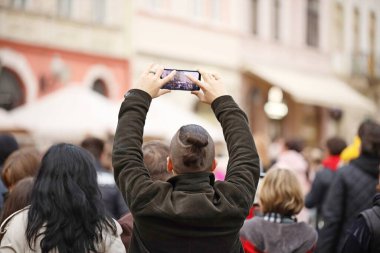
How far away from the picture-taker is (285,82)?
28359mm

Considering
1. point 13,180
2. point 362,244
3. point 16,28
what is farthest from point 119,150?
point 16,28

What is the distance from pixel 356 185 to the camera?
721 centimetres

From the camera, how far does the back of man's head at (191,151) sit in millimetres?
3816

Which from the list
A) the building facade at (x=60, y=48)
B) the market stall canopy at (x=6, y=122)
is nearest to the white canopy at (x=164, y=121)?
the market stall canopy at (x=6, y=122)

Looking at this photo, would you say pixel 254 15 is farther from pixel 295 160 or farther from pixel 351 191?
pixel 351 191

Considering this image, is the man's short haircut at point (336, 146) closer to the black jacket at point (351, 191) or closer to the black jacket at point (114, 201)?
the black jacket at point (351, 191)

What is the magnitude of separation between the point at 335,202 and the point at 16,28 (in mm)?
14419

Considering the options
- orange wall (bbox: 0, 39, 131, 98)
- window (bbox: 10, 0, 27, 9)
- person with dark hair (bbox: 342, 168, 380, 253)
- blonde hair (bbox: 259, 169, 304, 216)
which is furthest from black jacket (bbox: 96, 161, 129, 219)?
window (bbox: 10, 0, 27, 9)

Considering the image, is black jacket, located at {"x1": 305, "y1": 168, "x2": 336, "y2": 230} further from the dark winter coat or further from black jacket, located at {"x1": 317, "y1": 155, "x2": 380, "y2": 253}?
the dark winter coat

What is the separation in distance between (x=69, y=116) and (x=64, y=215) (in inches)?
423

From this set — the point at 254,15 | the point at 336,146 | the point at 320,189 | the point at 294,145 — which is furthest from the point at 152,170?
the point at 254,15

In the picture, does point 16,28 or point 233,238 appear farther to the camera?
point 16,28

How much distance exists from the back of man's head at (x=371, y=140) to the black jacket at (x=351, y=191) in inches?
2.0

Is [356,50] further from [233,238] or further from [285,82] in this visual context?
[233,238]
